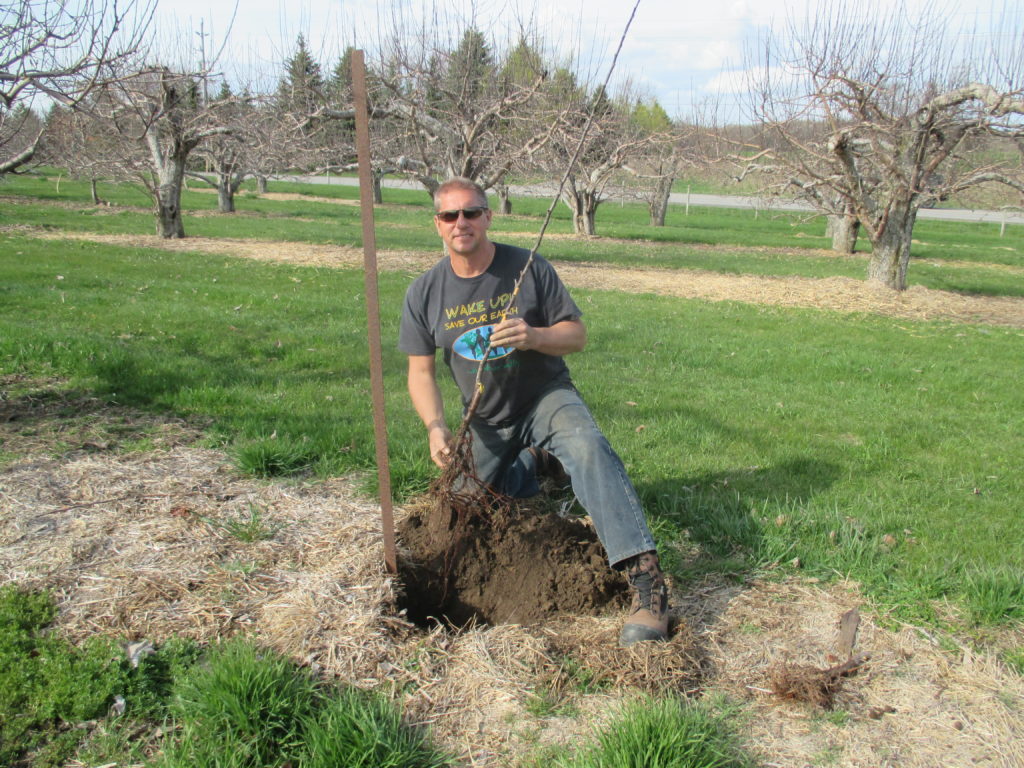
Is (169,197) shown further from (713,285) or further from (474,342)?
(474,342)

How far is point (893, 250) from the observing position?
43.0 ft

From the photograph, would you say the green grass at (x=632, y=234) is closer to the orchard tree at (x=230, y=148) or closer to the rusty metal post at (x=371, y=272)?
the orchard tree at (x=230, y=148)

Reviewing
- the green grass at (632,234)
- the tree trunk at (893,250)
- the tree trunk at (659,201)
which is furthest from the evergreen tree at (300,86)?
the tree trunk at (659,201)

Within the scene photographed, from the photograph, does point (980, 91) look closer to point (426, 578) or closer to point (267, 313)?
point (267, 313)

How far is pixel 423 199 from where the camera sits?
38469mm

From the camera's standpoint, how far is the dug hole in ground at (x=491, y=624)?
253 cm

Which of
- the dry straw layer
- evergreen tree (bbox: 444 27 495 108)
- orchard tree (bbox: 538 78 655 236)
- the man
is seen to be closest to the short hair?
the man

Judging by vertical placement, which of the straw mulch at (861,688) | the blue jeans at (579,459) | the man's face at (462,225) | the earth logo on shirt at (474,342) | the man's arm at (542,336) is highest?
the man's face at (462,225)

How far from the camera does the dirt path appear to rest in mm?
12018

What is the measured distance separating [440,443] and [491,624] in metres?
0.78

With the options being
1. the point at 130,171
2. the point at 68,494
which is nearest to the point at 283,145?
the point at 130,171

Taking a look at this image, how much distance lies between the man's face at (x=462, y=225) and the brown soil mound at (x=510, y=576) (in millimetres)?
1160

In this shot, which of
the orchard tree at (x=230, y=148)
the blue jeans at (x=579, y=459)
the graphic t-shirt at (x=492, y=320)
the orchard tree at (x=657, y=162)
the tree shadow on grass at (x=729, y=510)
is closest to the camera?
the blue jeans at (x=579, y=459)

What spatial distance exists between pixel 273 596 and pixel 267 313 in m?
6.49
